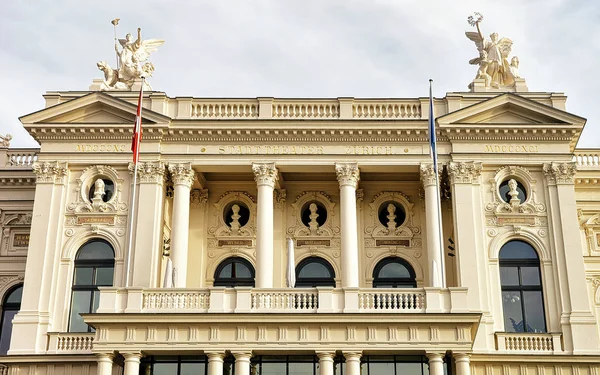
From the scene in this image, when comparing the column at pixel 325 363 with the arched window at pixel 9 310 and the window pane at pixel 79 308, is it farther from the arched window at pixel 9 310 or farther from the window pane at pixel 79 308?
the arched window at pixel 9 310

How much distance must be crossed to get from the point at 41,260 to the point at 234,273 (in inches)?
293

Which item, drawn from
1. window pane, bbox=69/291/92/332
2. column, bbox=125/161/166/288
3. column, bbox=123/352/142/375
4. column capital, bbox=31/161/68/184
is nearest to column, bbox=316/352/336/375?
column, bbox=123/352/142/375

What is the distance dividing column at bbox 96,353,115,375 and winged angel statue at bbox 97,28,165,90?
12186 mm

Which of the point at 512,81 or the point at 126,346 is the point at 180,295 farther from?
the point at 512,81

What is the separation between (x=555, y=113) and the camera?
32781 millimetres

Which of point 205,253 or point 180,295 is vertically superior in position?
point 205,253

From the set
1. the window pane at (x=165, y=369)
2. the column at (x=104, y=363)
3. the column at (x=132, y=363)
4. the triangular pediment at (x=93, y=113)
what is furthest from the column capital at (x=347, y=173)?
the column at (x=104, y=363)

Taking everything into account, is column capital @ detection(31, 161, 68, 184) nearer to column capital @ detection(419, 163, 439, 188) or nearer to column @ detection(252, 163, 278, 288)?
column @ detection(252, 163, 278, 288)

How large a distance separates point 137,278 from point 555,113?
16.8 meters

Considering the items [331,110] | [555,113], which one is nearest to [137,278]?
[331,110]

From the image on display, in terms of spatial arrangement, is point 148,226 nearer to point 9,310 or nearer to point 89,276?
point 89,276

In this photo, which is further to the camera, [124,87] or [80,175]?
[124,87]

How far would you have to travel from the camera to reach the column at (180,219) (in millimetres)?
31344

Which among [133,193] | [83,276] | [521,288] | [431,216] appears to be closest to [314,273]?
[431,216]
